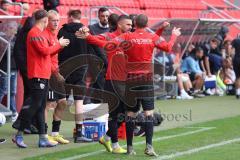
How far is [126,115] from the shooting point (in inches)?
449

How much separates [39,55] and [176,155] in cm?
244

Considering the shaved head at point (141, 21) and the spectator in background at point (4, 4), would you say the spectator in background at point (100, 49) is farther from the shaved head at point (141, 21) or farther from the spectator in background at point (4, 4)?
the shaved head at point (141, 21)

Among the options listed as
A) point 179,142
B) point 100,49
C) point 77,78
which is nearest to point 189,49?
point 100,49

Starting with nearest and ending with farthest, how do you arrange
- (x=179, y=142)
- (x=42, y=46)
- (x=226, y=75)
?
(x=42, y=46), (x=179, y=142), (x=226, y=75)

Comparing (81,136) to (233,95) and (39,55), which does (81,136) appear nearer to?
(39,55)

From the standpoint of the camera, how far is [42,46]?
11.7 metres

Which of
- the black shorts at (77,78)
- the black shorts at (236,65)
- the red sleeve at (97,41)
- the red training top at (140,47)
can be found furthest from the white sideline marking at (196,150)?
the black shorts at (236,65)

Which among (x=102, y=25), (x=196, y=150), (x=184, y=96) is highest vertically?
(x=102, y=25)

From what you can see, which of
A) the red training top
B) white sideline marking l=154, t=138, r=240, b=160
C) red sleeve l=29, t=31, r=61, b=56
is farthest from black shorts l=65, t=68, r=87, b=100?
white sideline marking l=154, t=138, r=240, b=160

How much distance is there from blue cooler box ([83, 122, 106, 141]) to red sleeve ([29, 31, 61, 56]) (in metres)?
1.54

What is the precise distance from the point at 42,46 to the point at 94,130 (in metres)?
1.72

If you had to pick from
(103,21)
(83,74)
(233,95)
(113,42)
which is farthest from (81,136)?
(233,95)

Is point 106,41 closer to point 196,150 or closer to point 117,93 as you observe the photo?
point 117,93

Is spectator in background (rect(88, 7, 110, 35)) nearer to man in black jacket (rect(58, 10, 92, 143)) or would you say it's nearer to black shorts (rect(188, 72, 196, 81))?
man in black jacket (rect(58, 10, 92, 143))
